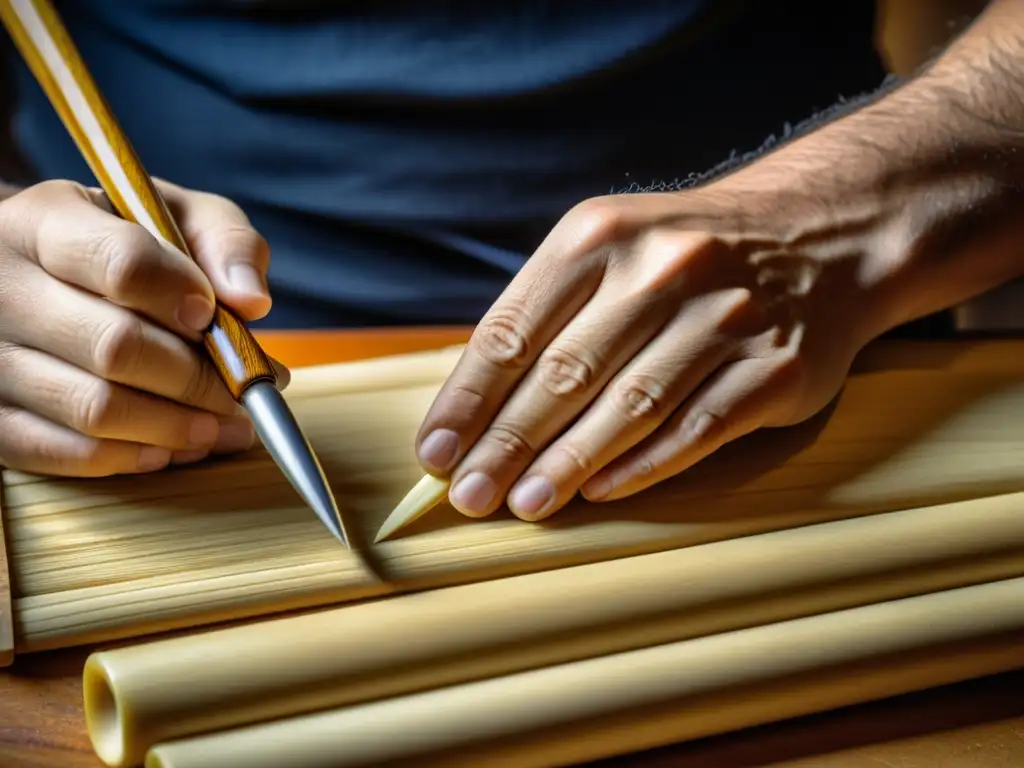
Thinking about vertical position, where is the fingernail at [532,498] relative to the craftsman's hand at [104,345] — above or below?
below

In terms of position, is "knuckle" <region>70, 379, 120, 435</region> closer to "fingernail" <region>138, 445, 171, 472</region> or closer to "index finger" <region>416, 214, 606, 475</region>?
"fingernail" <region>138, 445, 171, 472</region>

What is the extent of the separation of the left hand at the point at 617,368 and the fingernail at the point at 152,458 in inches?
6.9

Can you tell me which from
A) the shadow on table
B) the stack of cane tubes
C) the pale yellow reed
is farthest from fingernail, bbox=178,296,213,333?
the shadow on table

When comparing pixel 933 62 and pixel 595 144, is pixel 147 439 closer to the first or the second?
pixel 595 144

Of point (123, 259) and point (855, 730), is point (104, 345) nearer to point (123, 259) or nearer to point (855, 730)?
point (123, 259)

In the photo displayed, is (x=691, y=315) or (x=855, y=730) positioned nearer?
(x=855, y=730)

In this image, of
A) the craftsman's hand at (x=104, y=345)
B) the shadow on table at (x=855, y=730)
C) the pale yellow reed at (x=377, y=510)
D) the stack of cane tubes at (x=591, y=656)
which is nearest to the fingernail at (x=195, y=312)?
the craftsman's hand at (x=104, y=345)

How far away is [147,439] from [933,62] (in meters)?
0.88

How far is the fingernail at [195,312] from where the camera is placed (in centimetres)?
65

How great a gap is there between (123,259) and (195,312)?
0.05 metres

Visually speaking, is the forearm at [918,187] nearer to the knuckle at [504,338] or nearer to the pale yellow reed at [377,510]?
the pale yellow reed at [377,510]

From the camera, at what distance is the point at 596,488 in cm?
67

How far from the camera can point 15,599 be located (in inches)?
22.8

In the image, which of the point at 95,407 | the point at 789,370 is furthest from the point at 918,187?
the point at 95,407
